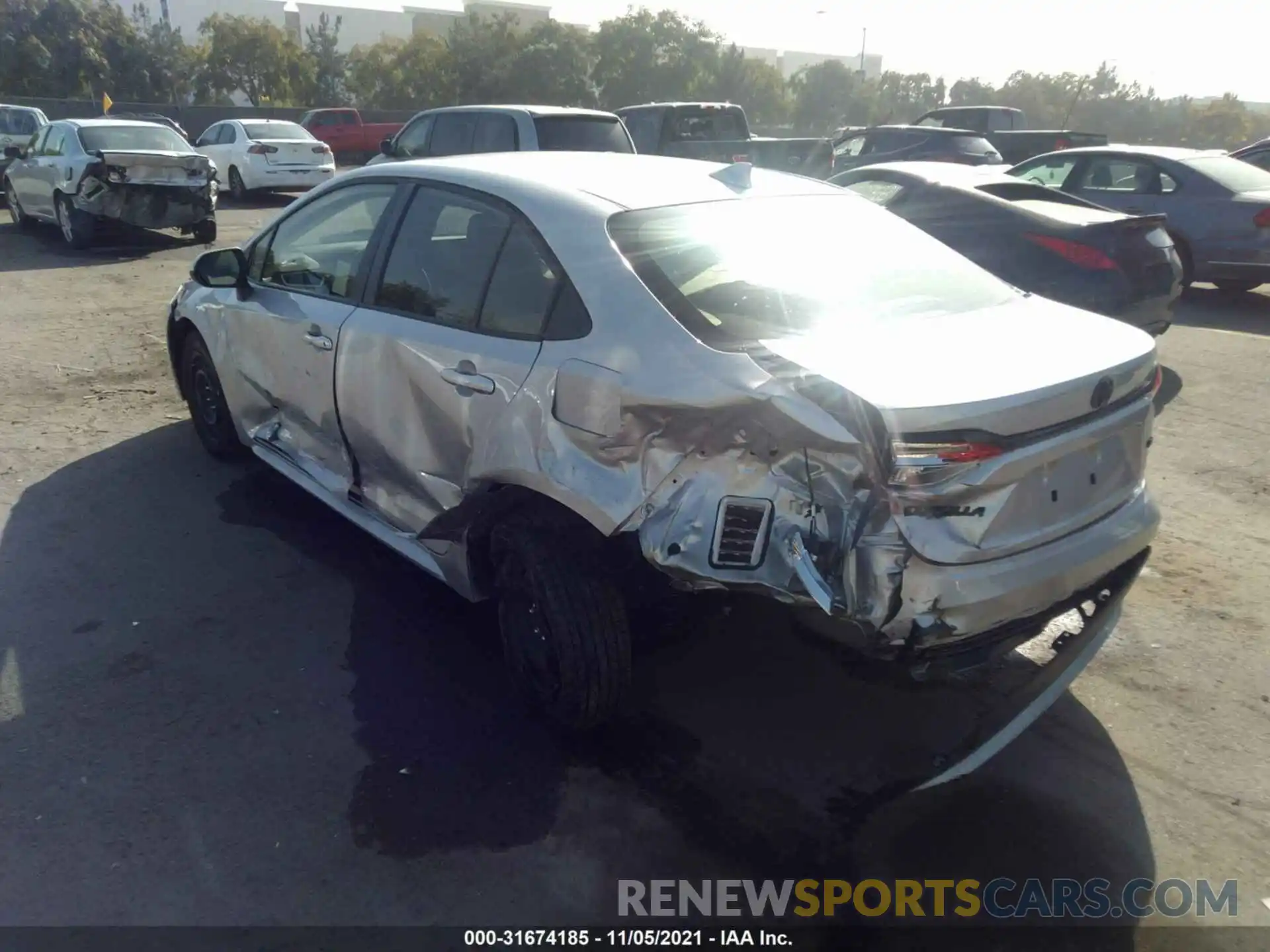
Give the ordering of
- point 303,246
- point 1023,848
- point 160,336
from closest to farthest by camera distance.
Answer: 1. point 1023,848
2. point 303,246
3. point 160,336

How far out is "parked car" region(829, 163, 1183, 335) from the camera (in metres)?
7.02

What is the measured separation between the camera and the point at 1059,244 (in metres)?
7.14

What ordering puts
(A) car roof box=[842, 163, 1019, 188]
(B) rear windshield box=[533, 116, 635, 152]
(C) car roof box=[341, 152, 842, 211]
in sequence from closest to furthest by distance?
(C) car roof box=[341, 152, 842, 211] → (A) car roof box=[842, 163, 1019, 188] → (B) rear windshield box=[533, 116, 635, 152]

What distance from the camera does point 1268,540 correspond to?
501cm

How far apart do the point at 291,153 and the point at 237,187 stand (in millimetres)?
1303

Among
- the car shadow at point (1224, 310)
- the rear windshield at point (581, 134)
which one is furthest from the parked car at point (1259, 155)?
the rear windshield at point (581, 134)

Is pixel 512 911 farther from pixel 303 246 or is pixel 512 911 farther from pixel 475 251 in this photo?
pixel 303 246

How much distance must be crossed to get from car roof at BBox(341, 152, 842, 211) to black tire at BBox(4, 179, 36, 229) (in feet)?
42.9

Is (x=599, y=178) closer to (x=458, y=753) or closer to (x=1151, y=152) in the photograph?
(x=458, y=753)

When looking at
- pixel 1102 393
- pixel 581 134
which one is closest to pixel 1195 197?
pixel 581 134

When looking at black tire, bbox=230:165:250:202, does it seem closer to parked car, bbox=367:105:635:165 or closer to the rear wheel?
the rear wheel

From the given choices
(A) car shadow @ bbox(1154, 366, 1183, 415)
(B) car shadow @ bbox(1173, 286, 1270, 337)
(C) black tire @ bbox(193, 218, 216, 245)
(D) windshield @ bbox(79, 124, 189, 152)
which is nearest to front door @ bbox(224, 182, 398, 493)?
(A) car shadow @ bbox(1154, 366, 1183, 415)

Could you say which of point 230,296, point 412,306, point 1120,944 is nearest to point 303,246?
point 230,296

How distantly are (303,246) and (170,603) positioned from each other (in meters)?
1.67
